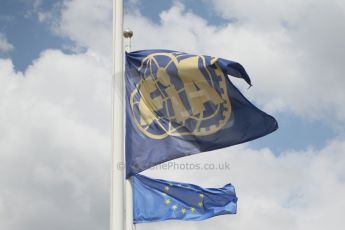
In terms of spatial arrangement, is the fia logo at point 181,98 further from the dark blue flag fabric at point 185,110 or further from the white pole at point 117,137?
the white pole at point 117,137

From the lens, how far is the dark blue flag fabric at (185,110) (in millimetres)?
14484

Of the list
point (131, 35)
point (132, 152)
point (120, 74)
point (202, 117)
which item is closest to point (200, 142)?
point (202, 117)

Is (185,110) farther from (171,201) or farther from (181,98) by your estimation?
(171,201)

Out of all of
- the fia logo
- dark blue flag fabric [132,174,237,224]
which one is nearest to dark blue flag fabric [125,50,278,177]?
the fia logo

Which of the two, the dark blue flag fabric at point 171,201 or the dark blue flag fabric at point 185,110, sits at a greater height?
the dark blue flag fabric at point 185,110

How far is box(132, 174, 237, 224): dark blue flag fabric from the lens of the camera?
15.8 meters

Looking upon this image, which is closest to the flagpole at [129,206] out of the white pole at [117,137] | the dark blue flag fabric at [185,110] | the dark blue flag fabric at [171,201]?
the white pole at [117,137]

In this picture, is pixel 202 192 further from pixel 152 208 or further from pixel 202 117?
pixel 202 117

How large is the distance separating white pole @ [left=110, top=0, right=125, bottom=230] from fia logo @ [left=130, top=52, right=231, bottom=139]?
2.25ft

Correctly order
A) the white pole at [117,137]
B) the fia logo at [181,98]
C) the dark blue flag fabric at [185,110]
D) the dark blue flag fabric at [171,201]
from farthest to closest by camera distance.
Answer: the dark blue flag fabric at [171,201] → the fia logo at [181,98] → the dark blue flag fabric at [185,110] → the white pole at [117,137]

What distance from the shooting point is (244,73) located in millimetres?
14219

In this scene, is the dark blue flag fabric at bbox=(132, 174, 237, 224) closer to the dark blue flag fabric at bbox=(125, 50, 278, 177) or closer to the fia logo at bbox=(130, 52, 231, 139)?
the dark blue flag fabric at bbox=(125, 50, 278, 177)

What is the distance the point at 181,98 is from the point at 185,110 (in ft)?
1.20

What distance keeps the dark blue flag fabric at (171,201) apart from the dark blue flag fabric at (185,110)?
156 cm
